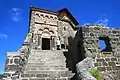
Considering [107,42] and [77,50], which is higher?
[107,42]

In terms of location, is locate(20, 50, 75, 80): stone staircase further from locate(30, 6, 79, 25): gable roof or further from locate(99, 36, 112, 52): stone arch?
locate(30, 6, 79, 25): gable roof

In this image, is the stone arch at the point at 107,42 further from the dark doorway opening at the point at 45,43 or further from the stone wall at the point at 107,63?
the dark doorway opening at the point at 45,43

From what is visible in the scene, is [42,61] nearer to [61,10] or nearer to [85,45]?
[85,45]

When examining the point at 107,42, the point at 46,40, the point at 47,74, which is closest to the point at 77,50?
the point at 107,42

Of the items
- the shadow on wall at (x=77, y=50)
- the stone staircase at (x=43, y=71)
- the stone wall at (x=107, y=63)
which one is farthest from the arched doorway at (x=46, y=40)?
the stone wall at (x=107, y=63)

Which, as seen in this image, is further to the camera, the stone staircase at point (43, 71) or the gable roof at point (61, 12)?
the gable roof at point (61, 12)

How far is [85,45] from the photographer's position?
7.23 metres

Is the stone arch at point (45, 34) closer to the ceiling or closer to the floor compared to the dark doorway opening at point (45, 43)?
closer to the ceiling

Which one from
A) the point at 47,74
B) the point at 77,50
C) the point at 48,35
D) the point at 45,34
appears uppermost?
the point at 45,34

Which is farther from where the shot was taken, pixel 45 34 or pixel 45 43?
pixel 45 43

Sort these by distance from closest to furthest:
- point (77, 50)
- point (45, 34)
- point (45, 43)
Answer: point (77, 50)
point (45, 34)
point (45, 43)

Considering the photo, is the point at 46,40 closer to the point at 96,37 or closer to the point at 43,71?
the point at 43,71

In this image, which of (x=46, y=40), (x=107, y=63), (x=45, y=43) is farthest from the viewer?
(x=45, y=43)

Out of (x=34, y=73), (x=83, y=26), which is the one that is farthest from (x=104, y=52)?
(x=34, y=73)
